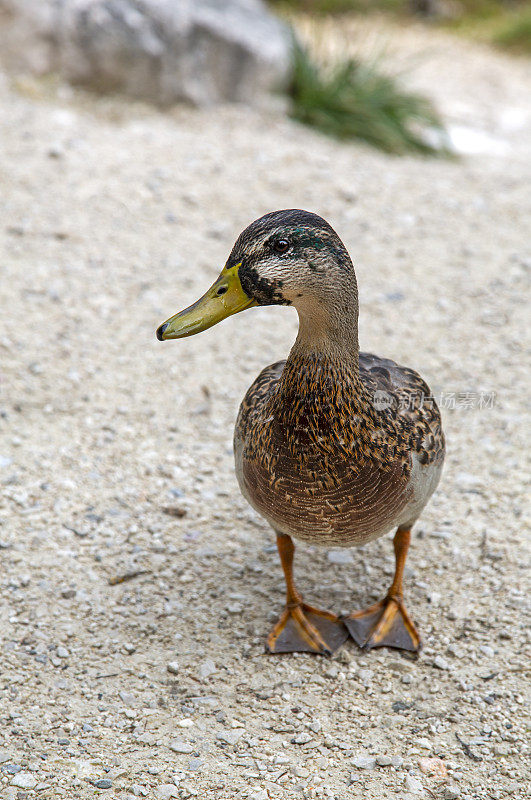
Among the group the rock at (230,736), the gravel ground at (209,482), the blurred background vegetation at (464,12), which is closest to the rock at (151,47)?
the gravel ground at (209,482)

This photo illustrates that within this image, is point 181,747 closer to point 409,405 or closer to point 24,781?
point 24,781

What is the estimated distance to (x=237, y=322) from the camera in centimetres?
482

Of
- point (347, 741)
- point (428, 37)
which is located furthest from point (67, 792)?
point (428, 37)

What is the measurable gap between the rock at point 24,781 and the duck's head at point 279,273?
1.27 meters

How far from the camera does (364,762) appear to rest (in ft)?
8.43

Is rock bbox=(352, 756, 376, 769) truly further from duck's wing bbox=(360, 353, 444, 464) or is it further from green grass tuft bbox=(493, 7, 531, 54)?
green grass tuft bbox=(493, 7, 531, 54)

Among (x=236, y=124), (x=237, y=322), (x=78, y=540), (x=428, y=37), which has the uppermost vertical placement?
(x=428, y=37)

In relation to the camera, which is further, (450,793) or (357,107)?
(357,107)

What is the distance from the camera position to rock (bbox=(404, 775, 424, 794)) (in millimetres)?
2486

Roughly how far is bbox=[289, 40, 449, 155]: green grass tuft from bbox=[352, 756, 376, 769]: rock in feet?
16.7

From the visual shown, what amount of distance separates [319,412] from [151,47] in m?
4.61

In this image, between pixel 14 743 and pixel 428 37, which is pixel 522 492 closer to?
pixel 14 743

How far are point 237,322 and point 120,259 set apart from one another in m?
A: 0.84

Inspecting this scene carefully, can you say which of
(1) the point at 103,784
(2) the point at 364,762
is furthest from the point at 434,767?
(1) the point at 103,784
